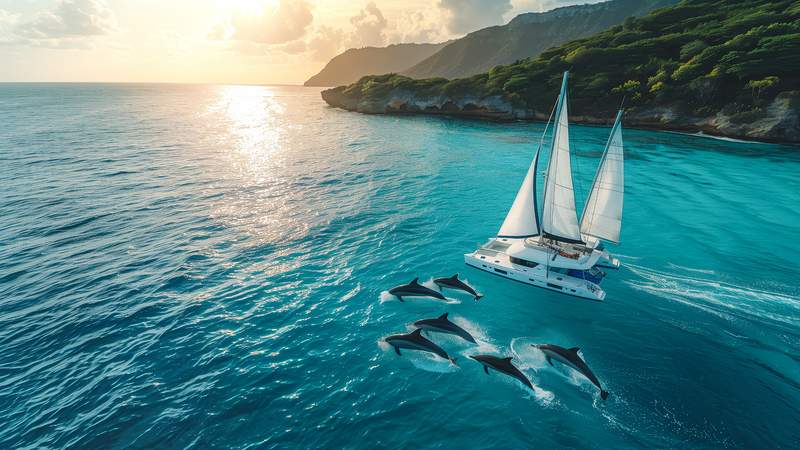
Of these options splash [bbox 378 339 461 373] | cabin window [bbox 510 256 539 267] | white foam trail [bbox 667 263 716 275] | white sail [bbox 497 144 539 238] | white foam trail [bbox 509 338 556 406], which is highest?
white sail [bbox 497 144 539 238]

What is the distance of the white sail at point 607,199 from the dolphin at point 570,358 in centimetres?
1356

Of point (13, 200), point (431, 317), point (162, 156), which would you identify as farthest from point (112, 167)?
point (431, 317)

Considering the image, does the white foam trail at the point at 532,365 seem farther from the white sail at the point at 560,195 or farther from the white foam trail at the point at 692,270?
the white foam trail at the point at 692,270

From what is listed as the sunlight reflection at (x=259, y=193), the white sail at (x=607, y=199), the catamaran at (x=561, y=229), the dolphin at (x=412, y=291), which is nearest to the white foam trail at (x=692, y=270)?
the catamaran at (x=561, y=229)

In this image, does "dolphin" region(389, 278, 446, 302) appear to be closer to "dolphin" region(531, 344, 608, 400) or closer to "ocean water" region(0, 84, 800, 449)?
"ocean water" region(0, 84, 800, 449)

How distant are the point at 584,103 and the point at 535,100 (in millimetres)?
15960

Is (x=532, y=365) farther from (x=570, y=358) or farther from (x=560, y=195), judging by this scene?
(x=560, y=195)

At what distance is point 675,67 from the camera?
10300cm

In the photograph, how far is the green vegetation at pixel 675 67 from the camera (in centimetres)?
8738

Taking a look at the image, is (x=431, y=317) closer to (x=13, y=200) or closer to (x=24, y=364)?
(x=24, y=364)

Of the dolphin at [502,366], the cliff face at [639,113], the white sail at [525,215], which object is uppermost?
the cliff face at [639,113]

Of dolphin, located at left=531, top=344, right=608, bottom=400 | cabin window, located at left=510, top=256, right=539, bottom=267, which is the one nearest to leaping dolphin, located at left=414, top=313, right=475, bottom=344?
dolphin, located at left=531, top=344, right=608, bottom=400

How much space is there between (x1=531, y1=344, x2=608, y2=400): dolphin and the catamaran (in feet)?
24.3

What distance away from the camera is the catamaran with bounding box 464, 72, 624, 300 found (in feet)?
85.7
